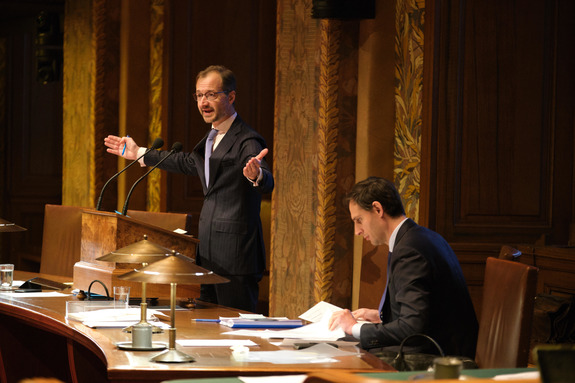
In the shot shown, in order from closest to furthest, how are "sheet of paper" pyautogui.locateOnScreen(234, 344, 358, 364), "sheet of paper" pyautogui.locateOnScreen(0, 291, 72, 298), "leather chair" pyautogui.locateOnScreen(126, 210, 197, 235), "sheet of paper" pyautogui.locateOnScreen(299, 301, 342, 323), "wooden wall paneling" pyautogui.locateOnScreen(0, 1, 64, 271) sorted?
1. "sheet of paper" pyautogui.locateOnScreen(234, 344, 358, 364)
2. "sheet of paper" pyautogui.locateOnScreen(299, 301, 342, 323)
3. "sheet of paper" pyautogui.locateOnScreen(0, 291, 72, 298)
4. "leather chair" pyautogui.locateOnScreen(126, 210, 197, 235)
5. "wooden wall paneling" pyautogui.locateOnScreen(0, 1, 64, 271)

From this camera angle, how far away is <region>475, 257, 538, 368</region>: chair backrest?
270 centimetres

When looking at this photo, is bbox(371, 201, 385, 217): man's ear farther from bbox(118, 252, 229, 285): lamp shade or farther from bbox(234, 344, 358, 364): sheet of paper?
bbox(118, 252, 229, 285): lamp shade

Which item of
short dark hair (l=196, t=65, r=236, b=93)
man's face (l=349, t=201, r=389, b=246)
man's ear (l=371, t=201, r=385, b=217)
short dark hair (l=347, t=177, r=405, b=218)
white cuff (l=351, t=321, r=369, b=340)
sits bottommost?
white cuff (l=351, t=321, r=369, b=340)

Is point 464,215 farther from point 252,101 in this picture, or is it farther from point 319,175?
point 252,101

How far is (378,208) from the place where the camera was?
3.14 m

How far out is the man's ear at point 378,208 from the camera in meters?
3.14

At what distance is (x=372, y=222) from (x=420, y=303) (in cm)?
41

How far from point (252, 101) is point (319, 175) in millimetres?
2069

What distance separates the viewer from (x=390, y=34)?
5125 millimetres

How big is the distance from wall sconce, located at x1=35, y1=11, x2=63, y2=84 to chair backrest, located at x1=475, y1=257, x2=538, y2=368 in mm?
7283

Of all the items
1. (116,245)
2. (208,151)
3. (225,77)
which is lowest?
(116,245)

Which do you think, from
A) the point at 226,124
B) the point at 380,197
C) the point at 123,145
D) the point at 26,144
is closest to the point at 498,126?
the point at 226,124

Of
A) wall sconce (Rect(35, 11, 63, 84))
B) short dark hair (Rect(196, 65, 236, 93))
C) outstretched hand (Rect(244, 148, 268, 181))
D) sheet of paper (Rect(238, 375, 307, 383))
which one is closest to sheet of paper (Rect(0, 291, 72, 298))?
outstretched hand (Rect(244, 148, 268, 181))

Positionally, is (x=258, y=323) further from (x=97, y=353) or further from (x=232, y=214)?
(x=232, y=214)
